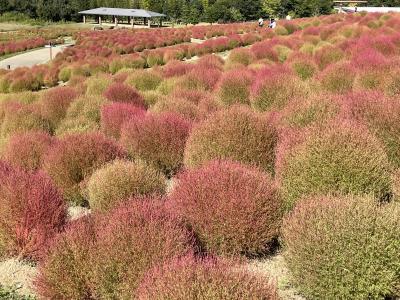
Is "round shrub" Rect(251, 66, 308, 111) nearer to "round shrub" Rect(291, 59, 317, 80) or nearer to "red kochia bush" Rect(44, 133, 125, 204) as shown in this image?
"round shrub" Rect(291, 59, 317, 80)

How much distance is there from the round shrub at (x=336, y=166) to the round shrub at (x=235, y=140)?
106 cm

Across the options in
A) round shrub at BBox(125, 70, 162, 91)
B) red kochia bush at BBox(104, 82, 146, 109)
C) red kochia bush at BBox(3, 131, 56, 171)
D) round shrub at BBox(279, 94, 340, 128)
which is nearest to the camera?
round shrub at BBox(279, 94, 340, 128)

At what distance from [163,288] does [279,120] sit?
16.5ft

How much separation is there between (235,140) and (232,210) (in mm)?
2081

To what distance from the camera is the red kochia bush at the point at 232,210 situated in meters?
4.84

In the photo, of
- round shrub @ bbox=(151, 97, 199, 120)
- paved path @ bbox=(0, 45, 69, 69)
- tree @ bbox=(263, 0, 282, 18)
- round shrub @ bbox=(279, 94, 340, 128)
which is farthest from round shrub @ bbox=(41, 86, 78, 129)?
tree @ bbox=(263, 0, 282, 18)

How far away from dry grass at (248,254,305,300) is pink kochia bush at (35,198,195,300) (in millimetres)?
800

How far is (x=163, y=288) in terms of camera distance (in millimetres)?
3291

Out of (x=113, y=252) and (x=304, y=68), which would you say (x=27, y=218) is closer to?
(x=113, y=252)

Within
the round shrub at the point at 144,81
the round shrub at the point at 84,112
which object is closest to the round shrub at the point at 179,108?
the round shrub at the point at 84,112

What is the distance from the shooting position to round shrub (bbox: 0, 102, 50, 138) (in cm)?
1020

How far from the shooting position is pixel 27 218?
5.36 meters

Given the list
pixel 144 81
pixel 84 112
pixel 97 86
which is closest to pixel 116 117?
pixel 84 112

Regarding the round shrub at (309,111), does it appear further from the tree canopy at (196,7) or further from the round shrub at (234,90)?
the tree canopy at (196,7)
